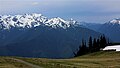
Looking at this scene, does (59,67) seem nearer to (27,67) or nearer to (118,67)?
(27,67)

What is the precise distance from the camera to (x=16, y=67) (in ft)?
235

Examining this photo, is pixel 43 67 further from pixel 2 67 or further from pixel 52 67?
pixel 2 67

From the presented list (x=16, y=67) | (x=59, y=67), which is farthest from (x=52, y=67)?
(x=16, y=67)

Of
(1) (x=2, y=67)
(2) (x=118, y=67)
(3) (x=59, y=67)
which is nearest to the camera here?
(1) (x=2, y=67)

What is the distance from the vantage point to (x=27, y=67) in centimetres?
7181

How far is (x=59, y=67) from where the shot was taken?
250ft

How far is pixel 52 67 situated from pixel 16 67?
7.80 m

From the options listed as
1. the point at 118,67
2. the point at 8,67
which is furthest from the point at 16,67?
the point at 118,67

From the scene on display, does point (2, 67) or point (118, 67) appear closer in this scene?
point (2, 67)

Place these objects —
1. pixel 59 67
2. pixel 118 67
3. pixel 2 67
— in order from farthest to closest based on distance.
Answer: pixel 118 67 → pixel 59 67 → pixel 2 67

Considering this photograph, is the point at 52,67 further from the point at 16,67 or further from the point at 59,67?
the point at 16,67

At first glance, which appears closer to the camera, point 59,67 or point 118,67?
point 59,67

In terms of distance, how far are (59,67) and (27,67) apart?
7.62m

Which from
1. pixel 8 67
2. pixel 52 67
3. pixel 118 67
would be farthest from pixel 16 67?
pixel 118 67
